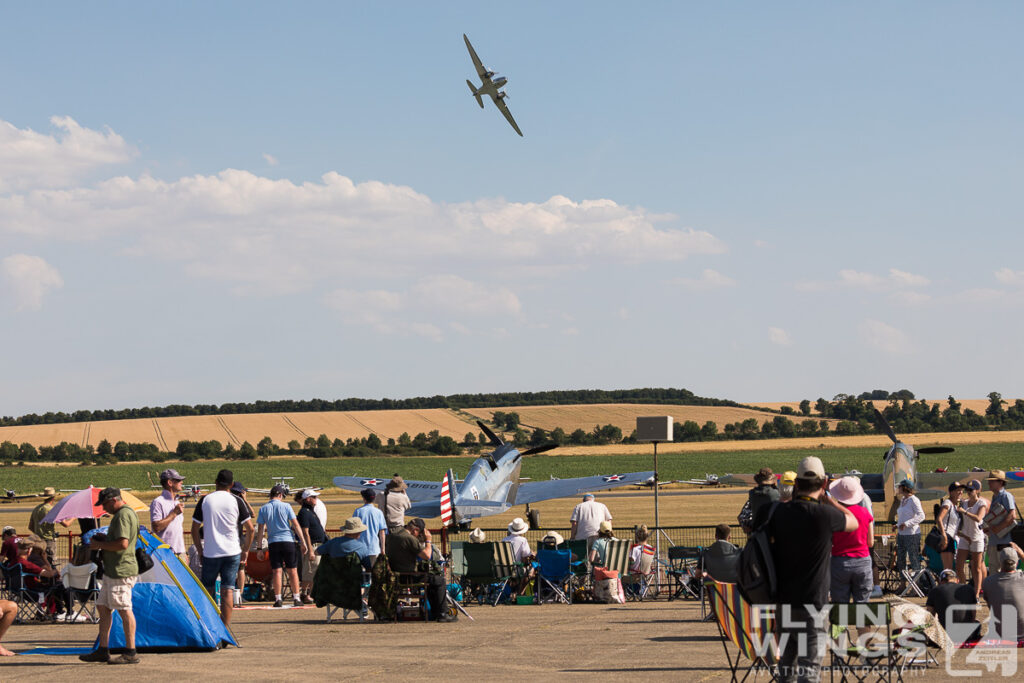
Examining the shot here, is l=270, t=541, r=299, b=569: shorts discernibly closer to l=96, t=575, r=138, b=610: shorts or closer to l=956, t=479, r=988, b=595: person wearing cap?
l=96, t=575, r=138, b=610: shorts

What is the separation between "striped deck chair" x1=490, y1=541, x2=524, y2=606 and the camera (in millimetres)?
14805

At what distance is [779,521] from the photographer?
22.0ft

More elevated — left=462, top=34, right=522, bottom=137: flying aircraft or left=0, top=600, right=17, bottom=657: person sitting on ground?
left=462, top=34, right=522, bottom=137: flying aircraft

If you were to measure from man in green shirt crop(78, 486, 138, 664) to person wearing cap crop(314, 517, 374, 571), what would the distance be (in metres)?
3.86

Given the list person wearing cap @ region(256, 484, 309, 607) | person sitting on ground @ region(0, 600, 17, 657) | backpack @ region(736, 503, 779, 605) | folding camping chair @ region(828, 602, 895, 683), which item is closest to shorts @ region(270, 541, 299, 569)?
person wearing cap @ region(256, 484, 309, 607)

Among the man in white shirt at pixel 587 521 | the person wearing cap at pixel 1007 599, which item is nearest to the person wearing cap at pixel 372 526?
the man in white shirt at pixel 587 521

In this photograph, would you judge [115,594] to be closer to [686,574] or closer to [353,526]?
[353,526]

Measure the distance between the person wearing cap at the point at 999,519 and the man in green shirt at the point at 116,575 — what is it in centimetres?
978

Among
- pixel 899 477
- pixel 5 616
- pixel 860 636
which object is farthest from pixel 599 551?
pixel 899 477

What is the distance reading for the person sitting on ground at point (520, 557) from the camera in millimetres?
15000

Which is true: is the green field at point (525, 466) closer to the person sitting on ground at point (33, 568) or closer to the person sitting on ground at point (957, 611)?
the person sitting on ground at point (33, 568)

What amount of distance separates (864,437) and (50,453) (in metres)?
73.1

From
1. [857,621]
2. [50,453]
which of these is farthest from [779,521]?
[50,453]

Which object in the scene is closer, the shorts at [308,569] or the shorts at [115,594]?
the shorts at [115,594]
